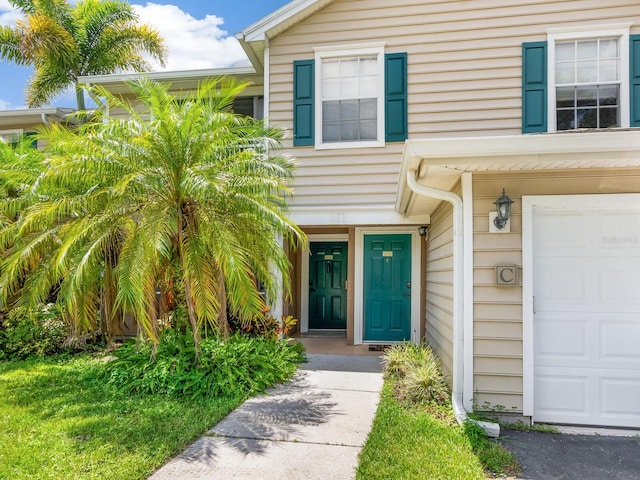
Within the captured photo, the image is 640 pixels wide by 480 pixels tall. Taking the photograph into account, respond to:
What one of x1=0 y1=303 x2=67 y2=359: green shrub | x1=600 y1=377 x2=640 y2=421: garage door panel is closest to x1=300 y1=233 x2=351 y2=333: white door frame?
x1=0 y1=303 x2=67 y2=359: green shrub

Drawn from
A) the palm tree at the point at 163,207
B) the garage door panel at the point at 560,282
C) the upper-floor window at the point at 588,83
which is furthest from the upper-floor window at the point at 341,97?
the garage door panel at the point at 560,282

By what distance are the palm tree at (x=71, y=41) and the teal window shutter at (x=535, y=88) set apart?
1087cm

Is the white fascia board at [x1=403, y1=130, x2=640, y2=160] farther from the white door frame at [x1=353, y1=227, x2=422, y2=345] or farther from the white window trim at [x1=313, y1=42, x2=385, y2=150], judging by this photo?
the white door frame at [x1=353, y1=227, x2=422, y2=345]

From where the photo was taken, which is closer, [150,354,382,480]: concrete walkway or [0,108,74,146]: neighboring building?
[150,354,382,480]: concrete walkway

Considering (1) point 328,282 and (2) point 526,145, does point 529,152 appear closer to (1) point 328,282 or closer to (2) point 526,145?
(2) point 526,145

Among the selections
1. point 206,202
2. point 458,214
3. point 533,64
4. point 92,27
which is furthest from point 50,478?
point 92,27

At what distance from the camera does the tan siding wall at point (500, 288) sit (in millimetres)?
4117

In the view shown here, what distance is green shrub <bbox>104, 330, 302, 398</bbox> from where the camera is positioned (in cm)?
499

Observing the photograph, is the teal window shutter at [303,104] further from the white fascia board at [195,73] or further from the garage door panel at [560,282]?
the garage door panel at [560,282]

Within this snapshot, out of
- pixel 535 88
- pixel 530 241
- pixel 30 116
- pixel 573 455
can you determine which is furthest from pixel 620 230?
pixel 30 116

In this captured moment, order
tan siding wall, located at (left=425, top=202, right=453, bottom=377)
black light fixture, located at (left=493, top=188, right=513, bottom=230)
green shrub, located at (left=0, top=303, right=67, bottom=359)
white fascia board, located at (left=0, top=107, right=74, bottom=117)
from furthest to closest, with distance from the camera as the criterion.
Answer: white fascia board, located at (left=0, top=107, right=74, bottom=117)
green shrub, located at (left=0, top=303, right=67, bottom=359)
tan siding wall, located at (left=425, top=202, right=453, bottom=377)
black light fixture, located at (left=493, top=188, right=513, bottom=230)

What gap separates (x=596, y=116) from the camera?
6.60 m

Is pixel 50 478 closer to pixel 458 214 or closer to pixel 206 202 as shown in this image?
pixel 206 202

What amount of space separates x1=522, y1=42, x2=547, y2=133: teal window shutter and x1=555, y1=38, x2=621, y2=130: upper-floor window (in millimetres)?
234
